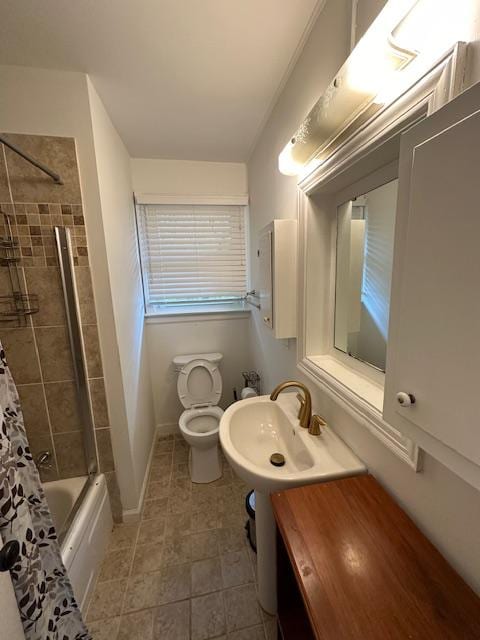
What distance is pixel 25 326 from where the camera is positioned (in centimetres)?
137

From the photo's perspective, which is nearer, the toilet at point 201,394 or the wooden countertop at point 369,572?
the wooden countertop at point 369,572

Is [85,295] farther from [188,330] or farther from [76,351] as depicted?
[188,330]

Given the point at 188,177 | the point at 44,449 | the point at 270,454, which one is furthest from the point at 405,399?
the point at 188,177

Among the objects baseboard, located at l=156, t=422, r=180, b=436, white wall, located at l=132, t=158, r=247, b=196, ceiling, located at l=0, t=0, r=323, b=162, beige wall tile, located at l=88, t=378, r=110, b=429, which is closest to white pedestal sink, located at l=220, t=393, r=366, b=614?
beige wall tile, located at l=88, t=378, r=110, b=429

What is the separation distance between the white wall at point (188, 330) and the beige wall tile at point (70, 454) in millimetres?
893

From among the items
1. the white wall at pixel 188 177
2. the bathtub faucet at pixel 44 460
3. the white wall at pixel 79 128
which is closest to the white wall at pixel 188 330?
the white wall at pixel 188 177

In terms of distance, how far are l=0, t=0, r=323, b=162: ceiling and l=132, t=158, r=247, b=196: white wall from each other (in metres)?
0.52

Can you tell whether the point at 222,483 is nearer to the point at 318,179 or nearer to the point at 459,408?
the point at 459,408

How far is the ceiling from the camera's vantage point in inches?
37.3

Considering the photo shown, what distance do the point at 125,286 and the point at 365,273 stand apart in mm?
1442

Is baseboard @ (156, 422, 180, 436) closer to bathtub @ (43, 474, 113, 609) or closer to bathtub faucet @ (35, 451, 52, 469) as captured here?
bathtub @ (43, 474, 113, 609)

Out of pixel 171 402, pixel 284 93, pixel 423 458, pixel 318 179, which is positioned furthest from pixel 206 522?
pixel 284 93

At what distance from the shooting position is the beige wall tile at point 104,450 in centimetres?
151

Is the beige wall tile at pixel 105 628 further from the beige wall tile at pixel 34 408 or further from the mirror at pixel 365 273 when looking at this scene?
the mirror at pixel 365 273
